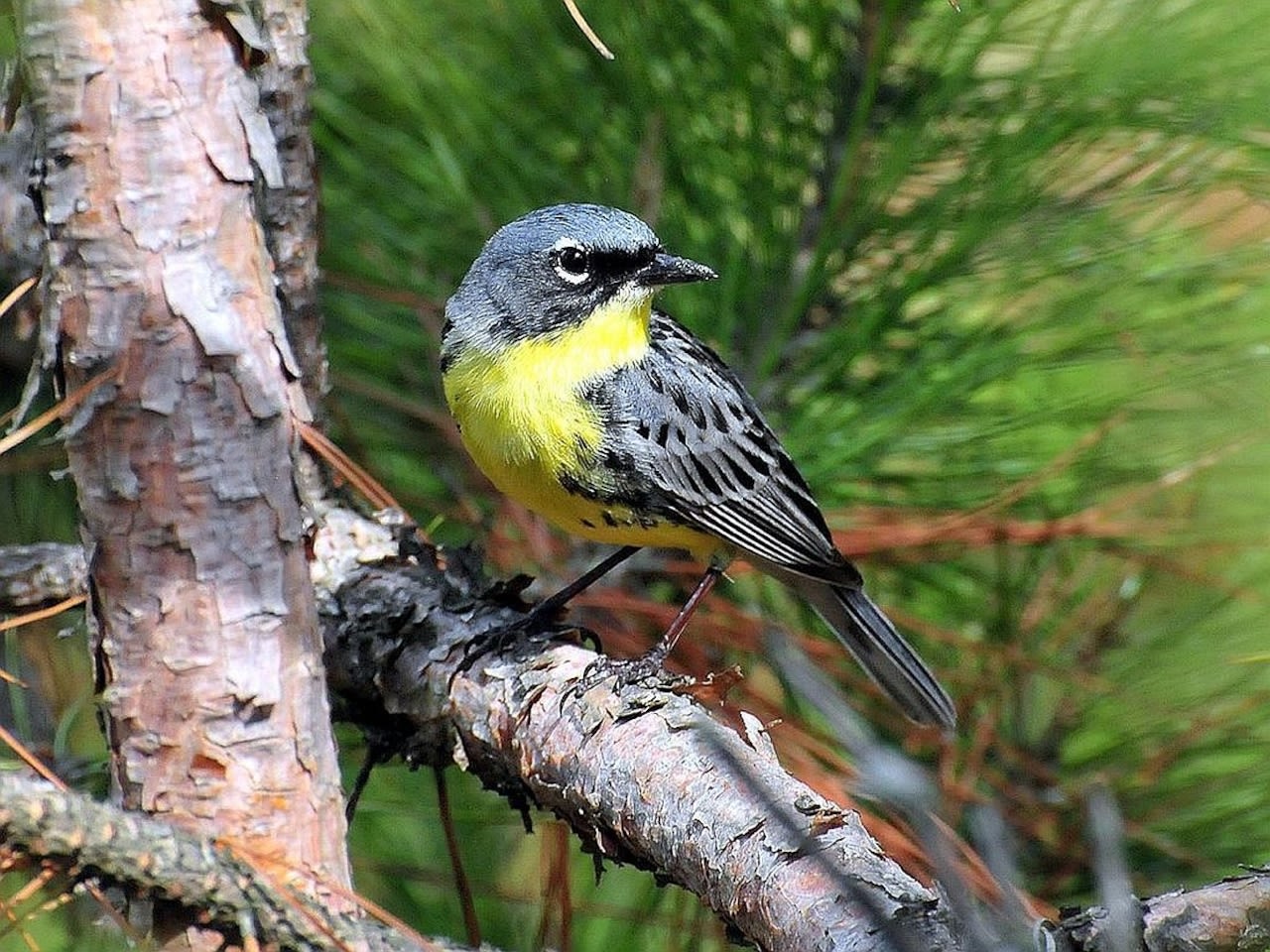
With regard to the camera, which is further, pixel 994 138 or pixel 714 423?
pixel 714 423

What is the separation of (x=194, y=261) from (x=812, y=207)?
106 cm

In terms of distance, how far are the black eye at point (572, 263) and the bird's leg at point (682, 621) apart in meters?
0.56

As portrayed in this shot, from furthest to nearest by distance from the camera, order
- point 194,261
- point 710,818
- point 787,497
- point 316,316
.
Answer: point 787,497 < point 316,316 < point 194,261 < point 710,818

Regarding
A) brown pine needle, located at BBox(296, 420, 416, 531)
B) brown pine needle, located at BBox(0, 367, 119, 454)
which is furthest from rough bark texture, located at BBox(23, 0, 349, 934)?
brown pine needle, located at BBox(296, 420, 416, 531)

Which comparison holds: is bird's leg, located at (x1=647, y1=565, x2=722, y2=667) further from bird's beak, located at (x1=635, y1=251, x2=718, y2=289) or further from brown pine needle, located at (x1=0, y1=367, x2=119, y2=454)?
brown pine needle, located at (x1=0, y1=367, x2=119, y2=454)

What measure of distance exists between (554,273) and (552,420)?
319mm

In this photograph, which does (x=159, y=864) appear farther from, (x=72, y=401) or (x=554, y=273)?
(x=554, y=273)

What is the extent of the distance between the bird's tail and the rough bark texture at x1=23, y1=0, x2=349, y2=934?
41.5 inches

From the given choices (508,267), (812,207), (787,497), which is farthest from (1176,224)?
(508,267)

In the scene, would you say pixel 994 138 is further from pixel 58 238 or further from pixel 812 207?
pixel 58 238

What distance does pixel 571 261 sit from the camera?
95.4 inches

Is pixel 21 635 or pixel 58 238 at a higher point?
pixel 58 238

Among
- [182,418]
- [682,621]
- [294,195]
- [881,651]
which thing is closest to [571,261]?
[294,195]

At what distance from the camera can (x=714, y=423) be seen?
237 centimetres
